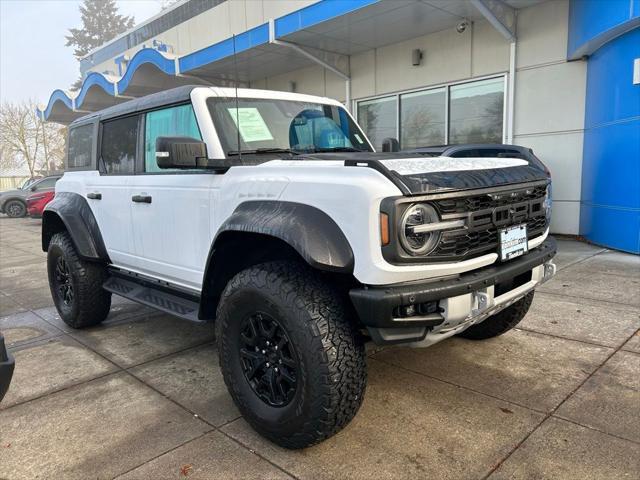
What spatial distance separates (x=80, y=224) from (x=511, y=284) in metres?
3.72

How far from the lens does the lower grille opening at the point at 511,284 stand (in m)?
2.73

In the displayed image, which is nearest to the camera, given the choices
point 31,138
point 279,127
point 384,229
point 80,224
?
point 384,229

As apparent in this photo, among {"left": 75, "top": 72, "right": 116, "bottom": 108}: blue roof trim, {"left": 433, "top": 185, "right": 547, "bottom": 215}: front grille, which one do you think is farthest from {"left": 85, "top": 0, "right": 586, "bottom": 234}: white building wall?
{"left": 75, "top": 72, "right": 116, "bottom": 108}: blue roof trim

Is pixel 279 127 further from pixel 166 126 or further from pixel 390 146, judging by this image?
pixel 390 146

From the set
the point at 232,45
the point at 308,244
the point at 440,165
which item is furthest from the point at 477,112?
the point at 308,244

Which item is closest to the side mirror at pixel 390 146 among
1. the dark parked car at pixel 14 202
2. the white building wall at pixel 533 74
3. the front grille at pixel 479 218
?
the front grille at pixel 479 218

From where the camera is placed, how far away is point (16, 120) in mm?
39094

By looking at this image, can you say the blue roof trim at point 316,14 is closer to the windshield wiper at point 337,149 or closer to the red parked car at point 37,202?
the windshield wiper at point 337,149

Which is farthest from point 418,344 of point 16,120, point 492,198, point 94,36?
point 94,36

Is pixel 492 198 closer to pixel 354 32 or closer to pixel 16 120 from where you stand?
pixel 354 32

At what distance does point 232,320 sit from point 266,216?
629mm

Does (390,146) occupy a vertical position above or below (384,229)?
above

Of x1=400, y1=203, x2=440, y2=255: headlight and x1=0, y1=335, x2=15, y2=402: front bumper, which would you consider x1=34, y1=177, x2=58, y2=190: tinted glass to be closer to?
x1=0, y1=335, x2=15, y2=402: front bumper

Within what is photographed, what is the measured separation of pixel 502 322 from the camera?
388 centimetres
